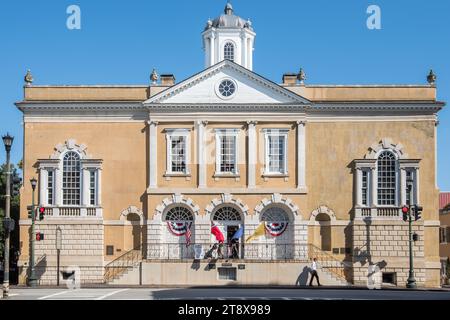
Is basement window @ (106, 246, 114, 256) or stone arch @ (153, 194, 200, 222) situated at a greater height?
stone arch @ (153, 194, 200, 222)

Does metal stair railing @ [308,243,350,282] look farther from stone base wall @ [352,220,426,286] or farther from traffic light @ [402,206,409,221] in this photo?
traffic light @ [402,206,409,221]

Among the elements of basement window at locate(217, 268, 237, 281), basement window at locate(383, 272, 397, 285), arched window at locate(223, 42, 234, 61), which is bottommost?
basement window at locate(383, 272, 397, 285)

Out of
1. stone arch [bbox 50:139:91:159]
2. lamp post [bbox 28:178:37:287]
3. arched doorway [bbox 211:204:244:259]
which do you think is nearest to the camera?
lamp post [bbox 28:178:37:287]

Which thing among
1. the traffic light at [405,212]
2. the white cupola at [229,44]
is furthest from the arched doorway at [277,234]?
the white cupola at [229,44]

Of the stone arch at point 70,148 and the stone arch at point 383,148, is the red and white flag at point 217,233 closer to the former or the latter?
the stone arch at point 70,148

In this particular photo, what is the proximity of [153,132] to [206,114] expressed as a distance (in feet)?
10.5

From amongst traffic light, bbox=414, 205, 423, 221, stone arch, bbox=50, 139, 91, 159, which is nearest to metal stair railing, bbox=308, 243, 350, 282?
traffic light, bbox=414, 205, 423, 221

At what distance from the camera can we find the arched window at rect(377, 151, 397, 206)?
43938 mm

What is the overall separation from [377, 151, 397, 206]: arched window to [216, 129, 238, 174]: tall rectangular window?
830 cm

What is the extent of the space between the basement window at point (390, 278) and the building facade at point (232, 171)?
10 cm
